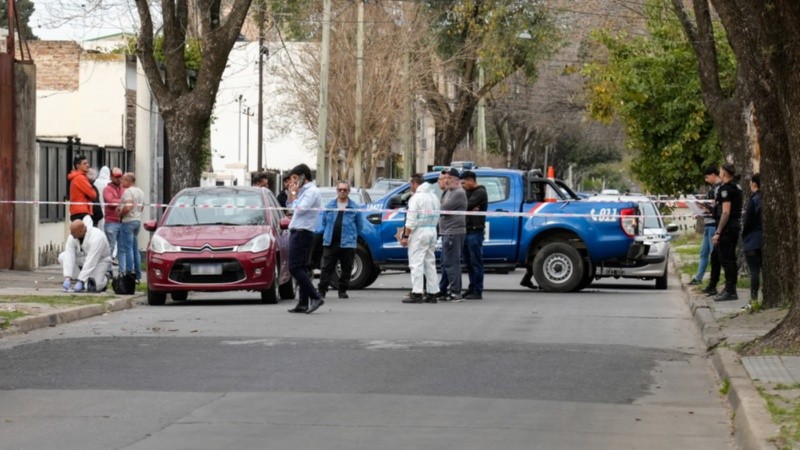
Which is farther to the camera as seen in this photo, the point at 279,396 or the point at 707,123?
the point at 707,123

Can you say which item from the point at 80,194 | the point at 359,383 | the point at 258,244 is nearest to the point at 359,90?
the point at 80,194

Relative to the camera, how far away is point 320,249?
2214cm

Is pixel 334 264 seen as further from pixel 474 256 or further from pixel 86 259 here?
pixel 86 259

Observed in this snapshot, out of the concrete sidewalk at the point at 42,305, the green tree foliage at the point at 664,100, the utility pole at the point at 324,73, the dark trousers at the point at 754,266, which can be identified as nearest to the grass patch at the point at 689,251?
the green tree foliage at the point at 664,100

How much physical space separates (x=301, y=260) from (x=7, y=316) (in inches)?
144

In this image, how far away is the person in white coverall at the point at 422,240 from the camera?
20.8 meters

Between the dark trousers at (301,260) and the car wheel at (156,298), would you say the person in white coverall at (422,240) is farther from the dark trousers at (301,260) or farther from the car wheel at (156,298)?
the car wheel at (156,298)

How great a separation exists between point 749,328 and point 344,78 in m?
35.6

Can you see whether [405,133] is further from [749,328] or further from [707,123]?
[749,328]

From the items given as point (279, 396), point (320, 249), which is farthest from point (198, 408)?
point (320, 249)

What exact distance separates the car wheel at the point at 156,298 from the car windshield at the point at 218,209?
994 millimetres

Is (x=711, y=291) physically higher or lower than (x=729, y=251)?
lower

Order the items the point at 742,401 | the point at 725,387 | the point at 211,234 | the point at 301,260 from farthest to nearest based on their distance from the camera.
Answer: the point at 211,234, the point at 301,260, the point at 725,387, the point at 742,401

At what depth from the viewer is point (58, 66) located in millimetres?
34156
